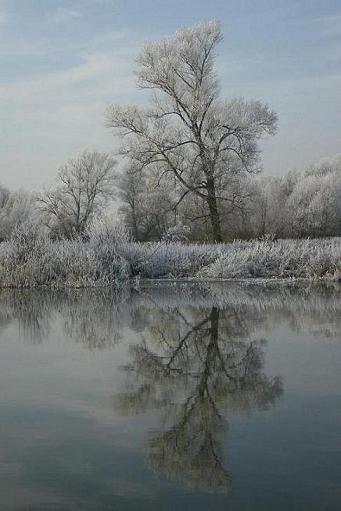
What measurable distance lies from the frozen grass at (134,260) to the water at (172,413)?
247 inches

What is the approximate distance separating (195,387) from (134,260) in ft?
40.1

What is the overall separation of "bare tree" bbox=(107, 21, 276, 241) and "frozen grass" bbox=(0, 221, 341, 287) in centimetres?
792

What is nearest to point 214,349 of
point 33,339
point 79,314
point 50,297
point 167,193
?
point 33,339

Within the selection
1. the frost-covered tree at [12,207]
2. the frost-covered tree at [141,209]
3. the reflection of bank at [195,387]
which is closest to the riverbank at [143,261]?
the reflection of bank at [195,387]

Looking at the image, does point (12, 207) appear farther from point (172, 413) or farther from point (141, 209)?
point (172, 413)

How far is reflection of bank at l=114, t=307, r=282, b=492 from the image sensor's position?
13.0ft

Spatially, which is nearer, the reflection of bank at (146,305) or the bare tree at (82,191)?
the reflection of bank at (146,305)

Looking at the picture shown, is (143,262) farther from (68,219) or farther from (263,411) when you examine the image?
(68,219)

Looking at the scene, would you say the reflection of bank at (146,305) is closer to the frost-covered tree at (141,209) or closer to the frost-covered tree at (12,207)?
the frost-covered tree at (141,209)

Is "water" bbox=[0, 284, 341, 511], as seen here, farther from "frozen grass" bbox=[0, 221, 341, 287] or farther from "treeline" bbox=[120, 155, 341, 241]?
"treeline" bbox=[120, 155, 341, 241]

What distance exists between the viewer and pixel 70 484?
3.62 meters

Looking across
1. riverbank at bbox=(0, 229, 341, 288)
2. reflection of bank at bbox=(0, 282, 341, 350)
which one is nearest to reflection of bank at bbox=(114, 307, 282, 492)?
reflection of bank at bbox=(0, 282, 341, 350)

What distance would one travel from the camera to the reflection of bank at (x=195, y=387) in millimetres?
3953

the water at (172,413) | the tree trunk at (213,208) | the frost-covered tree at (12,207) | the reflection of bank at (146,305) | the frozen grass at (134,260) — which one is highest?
the frost-covered tree at (12,207)
